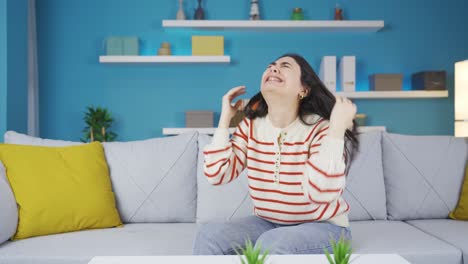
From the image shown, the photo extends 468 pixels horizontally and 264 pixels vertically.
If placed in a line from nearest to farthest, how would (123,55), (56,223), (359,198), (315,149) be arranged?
1. (315,149)
2. (56,223)
3. (359,198)
4. (123,55)

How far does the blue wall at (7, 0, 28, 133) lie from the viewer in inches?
123

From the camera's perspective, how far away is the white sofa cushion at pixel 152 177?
2.12 meters

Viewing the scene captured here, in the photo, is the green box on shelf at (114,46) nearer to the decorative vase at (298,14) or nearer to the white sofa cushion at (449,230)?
the decorative vase at (298,14)

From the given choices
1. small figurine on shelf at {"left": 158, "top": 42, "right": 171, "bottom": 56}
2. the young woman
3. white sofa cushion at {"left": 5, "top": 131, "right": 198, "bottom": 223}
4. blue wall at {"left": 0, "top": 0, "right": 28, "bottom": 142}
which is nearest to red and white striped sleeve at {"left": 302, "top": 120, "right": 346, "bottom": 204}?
the young woman

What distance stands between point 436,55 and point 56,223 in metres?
3.58

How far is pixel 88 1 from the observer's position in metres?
4.08

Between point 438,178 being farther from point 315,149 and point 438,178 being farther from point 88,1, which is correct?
point 88,1

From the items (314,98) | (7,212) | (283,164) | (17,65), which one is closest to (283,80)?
(314,98)

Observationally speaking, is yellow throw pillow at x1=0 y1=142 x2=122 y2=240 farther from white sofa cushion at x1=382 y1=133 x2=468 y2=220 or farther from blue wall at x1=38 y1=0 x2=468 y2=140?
blue wall at x1=38 y1=0 x2=468 y2=140

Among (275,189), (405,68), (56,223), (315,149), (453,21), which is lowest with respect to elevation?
(56,223)

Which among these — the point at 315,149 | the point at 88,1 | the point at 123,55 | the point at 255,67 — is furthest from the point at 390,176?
the point at 88,1

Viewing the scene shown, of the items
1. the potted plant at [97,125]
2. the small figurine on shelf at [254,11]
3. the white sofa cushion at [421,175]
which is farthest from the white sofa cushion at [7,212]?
the small figurine on shelf at [254,11]

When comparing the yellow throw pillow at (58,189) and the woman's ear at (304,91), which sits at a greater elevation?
the woman's ear at (304,91)

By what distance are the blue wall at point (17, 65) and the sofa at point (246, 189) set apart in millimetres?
1099
